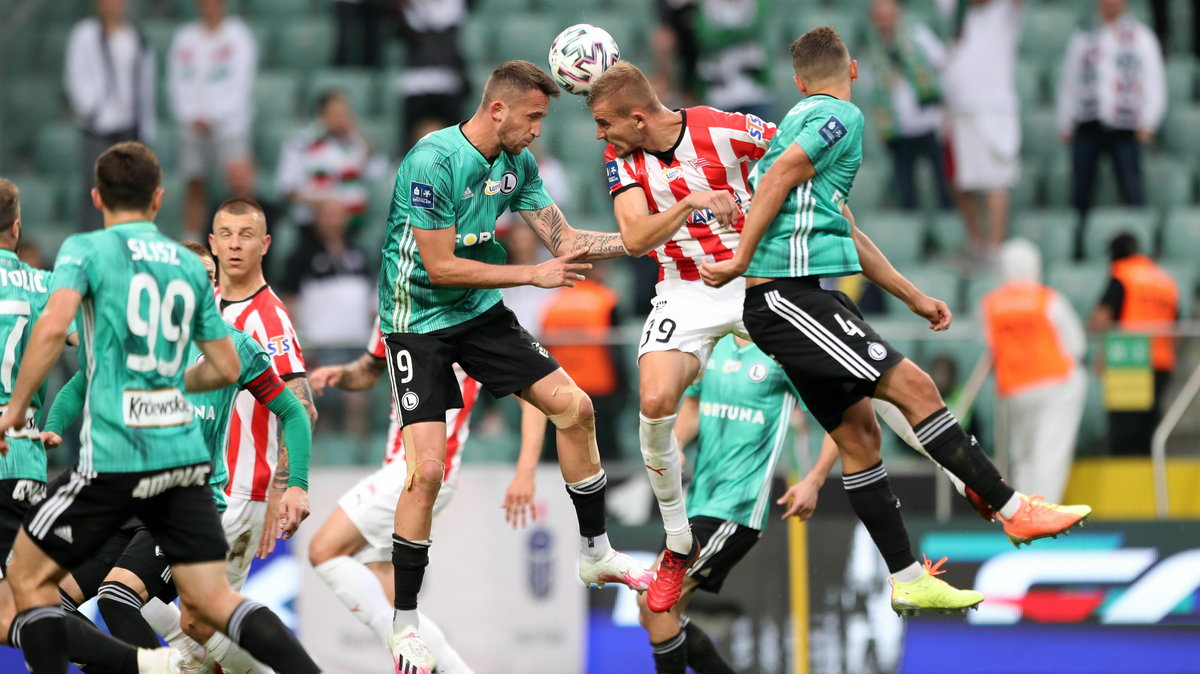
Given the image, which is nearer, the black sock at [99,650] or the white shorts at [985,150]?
the black sock at [99,650]

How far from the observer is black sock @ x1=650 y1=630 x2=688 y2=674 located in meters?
8.50

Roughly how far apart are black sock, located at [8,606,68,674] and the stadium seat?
33.7ft

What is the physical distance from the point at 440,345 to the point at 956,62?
8.34m

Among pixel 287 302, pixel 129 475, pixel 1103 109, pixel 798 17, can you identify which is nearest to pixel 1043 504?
pixel 129 475

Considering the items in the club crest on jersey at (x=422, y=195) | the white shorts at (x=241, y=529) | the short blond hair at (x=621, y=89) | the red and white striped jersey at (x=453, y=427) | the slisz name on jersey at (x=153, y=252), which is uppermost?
the short blond hair at (x=621, y=89)

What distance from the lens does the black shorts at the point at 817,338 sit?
6.86m

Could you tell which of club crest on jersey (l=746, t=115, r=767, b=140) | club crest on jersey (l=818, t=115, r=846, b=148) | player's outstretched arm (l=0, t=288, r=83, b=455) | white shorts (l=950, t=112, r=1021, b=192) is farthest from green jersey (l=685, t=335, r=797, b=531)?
white shorts (l=950, t=112, r=1021, b=192)

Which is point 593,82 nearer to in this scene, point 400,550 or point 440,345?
point 440,345

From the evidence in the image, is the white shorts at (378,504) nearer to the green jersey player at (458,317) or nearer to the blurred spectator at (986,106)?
the green jersey player at (458,317)

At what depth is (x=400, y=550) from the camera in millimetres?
7555

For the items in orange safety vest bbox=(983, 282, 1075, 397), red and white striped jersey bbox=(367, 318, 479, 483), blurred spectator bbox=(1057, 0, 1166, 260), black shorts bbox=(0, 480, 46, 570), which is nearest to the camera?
black shorts bbox=(0, 480, 46, 570)

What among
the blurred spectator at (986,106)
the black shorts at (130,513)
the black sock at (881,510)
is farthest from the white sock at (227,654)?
the blurred spectator at (986,106)

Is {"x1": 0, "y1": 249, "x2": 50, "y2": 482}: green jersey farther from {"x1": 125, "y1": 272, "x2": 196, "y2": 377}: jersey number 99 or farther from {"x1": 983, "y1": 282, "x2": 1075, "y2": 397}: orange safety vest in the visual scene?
{"x1": 983, "y1": 282, "x2": 1075, "y2": 397}: orange safety vest

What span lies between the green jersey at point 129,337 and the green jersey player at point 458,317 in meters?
1.47
